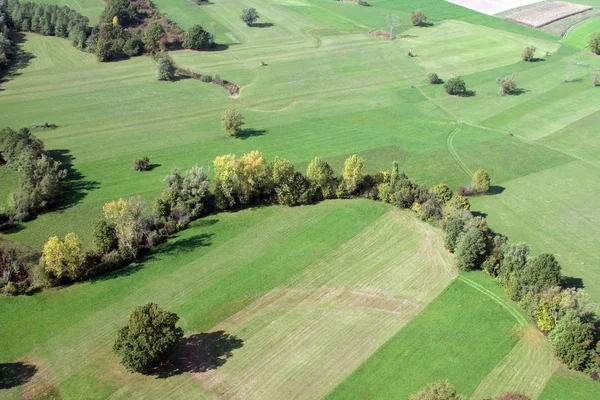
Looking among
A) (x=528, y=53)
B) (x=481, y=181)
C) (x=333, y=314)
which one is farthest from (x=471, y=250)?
(x=528, y=53)

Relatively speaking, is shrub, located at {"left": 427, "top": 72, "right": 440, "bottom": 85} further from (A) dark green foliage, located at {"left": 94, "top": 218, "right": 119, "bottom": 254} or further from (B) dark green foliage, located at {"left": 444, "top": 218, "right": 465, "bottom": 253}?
(A) dark green foliage, located at {"left": 94, "top": 218, "right": 119, "bottom": 254}

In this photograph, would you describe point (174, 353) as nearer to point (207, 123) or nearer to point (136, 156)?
point (136, 156)

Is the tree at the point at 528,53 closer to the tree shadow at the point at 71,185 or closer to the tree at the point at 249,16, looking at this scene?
the tree at the point at 249,16

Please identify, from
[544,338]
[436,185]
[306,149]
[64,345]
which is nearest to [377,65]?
[306,149]

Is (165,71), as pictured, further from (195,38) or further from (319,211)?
(319,211)

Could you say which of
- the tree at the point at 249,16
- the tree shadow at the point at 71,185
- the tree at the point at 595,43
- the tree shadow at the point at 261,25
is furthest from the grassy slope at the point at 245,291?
the tree at the point at 595,43

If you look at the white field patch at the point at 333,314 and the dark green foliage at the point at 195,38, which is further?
the dark green foliage at the point at 195,38

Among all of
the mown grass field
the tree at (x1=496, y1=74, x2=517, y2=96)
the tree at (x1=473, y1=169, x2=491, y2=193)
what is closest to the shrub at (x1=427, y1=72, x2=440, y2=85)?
the mown grass field
